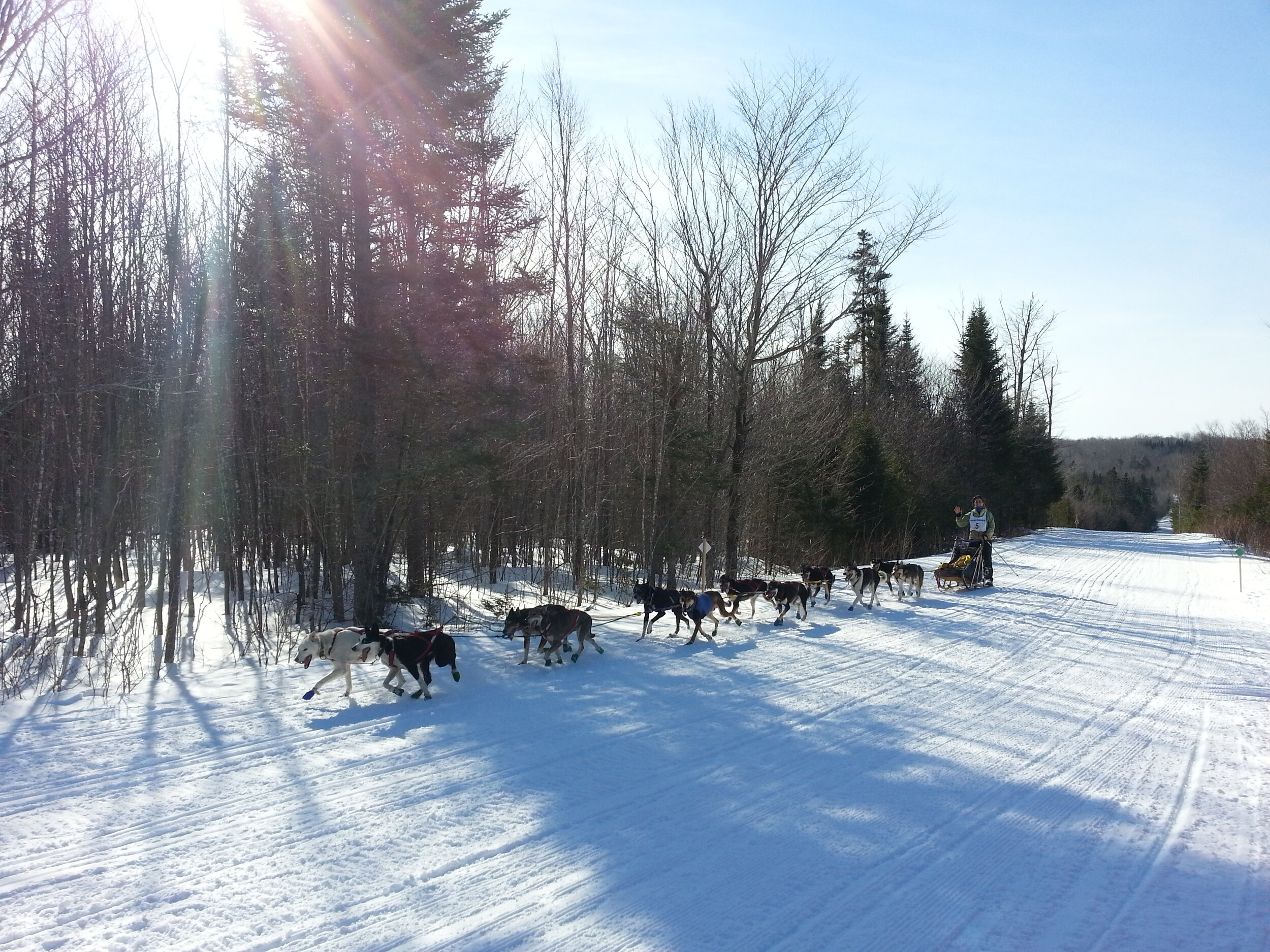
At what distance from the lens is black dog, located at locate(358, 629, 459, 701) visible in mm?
Result: 8273

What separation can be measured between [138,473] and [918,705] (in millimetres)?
12702

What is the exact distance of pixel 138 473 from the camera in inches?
536

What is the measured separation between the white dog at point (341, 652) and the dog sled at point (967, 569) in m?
14.8

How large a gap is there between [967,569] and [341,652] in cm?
1588

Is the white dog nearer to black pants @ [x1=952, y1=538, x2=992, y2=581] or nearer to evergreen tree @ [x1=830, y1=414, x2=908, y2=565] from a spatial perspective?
black pants @ [x1=952, y1=538, x2=992, y2=581]

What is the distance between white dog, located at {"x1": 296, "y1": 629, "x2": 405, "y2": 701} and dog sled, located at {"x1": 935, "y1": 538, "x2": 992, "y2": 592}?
1475 cm

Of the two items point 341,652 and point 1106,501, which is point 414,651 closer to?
point 341,652

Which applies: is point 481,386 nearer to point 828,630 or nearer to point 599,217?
point 828,630

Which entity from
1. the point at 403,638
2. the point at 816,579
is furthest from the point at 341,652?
the point at 816,579

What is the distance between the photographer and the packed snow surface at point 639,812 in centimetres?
421

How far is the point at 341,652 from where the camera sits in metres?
8.30

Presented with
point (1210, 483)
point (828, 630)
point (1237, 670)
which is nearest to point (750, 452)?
point (828, 630)

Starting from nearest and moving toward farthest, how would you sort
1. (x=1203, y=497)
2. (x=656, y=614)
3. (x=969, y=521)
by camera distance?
(x=656, y=614)
(x=969, y=521)
(x=1203, y=497)

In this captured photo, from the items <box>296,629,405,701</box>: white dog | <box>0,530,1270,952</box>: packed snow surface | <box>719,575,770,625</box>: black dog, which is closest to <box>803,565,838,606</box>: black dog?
<box>719,575,770,625</box>: black dog
